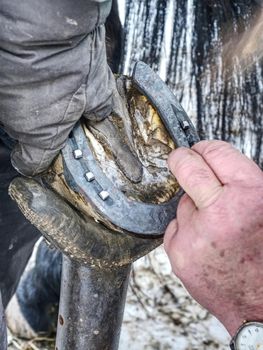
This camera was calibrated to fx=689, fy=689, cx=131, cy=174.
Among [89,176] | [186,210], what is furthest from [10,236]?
[186,210]

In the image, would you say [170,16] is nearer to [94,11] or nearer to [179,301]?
[179,301]

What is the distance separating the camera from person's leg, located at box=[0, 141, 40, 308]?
1.42 metres

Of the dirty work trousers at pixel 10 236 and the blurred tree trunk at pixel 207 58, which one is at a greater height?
the blurred tree trunk at pixel 207 58

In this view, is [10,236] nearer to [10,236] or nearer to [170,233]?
[10,236]

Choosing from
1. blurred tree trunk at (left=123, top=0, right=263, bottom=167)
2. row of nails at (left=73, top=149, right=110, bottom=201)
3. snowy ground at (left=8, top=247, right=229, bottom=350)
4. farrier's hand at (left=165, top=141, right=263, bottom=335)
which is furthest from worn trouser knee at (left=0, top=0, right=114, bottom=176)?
snowy ground at (left=8, top=247, right=229, bottom=350)

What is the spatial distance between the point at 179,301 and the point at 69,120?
1132mm

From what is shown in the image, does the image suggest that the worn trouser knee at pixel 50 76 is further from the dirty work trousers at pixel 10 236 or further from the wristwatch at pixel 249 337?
the wristwatch at pixel 249 337

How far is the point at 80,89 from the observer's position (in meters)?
1.02

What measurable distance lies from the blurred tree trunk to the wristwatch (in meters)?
1.04

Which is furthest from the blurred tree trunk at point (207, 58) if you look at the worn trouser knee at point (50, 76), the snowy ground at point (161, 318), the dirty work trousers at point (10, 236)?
the worn trouser knee at point (50, 76)

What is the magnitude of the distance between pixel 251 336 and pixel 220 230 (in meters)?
0.18

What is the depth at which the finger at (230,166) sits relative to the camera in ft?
3.22

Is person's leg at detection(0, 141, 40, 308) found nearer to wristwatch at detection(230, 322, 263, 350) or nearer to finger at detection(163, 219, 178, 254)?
finger at detection(163, 219, 178, 254)

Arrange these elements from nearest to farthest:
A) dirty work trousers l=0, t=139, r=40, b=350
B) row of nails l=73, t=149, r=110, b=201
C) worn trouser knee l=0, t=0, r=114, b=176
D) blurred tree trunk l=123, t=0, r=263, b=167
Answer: worn trouser knee l=0, t=0, r=114, b=176
row of nails l=73, t=149, r=110, b=201
dirty work trousers l=0, t=139, r=40, b=350
blurred tree trunk l=123, t=0, r=263, b=167
